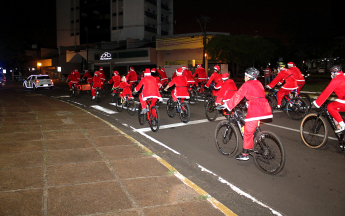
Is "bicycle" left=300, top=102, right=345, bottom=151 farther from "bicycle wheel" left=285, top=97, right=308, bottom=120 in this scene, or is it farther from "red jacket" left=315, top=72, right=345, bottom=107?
"bicycle wheel" left=285, top=97, right=308, bottom=120

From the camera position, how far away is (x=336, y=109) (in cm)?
612

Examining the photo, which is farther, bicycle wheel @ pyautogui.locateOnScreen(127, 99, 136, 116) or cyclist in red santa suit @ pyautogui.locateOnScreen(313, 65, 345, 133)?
bicycle wheel @ pyautogui.locateOnScreen(127, 99, 136, 116)

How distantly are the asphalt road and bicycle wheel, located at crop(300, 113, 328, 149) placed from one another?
0.56ft

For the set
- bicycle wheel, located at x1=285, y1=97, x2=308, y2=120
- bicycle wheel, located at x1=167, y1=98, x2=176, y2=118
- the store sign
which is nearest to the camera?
bicycle wheel, located at x1=285, y1=97, x2=308, y2=120

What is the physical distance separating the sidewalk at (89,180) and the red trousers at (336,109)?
380cm

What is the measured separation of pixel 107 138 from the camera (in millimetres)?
7551

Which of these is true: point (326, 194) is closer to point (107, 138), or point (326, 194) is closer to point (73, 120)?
point (107, 138)

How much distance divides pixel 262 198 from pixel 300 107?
6.67 meters

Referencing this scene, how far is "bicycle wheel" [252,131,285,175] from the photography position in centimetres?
472

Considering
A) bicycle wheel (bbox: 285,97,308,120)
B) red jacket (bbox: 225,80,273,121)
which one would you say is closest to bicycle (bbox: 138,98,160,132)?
red jacket (bbox: 225,80,273,121)

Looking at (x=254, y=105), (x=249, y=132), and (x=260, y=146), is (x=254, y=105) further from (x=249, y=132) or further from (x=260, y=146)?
(x=260, y=146)

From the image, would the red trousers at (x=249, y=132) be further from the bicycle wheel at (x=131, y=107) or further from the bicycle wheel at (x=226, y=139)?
the bicycle wheel at (x=131, y=107)

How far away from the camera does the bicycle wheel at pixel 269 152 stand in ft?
15.5

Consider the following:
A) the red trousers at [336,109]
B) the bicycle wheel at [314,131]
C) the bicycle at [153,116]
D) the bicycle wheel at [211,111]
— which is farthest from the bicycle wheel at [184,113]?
the red trousers at [336,109]
